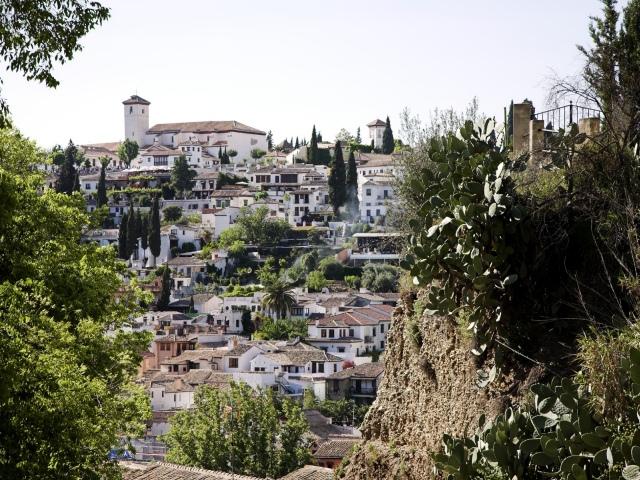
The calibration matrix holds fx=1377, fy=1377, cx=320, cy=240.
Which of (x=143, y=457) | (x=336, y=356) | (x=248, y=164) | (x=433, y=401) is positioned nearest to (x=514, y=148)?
(x=433, y=401)

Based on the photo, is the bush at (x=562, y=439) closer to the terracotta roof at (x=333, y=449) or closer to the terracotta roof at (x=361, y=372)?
the terracotta roof at (x=333, y=449)

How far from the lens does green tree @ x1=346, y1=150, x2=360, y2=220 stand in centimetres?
12675

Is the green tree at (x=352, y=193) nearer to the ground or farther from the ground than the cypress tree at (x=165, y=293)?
farther from the ground

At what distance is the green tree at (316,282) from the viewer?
352 ft

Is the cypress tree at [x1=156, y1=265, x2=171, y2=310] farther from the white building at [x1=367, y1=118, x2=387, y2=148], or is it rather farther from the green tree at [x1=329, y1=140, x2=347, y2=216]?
the white building at [x1=367, y1=118, x2=387, y2=148]

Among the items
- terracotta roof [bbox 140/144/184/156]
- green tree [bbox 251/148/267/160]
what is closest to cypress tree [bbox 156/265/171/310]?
terracotta roof [bbox 140/144/184/156]

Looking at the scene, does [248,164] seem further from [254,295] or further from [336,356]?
[336,356]

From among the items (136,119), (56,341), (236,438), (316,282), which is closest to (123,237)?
(316,282)

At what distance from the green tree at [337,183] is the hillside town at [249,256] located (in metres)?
0.19

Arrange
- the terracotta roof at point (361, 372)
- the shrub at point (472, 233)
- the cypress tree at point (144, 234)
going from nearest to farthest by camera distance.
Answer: the shrub at point (472, 233)
the terracotta roof at point (361, 372)
the cypress tree at point (144, 234)

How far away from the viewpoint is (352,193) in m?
128

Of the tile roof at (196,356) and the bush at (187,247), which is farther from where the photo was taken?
the bush at (187,247)

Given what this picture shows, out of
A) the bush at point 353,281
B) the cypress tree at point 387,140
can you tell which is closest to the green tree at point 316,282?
the bush at point 353,281

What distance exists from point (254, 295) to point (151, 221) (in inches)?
767
